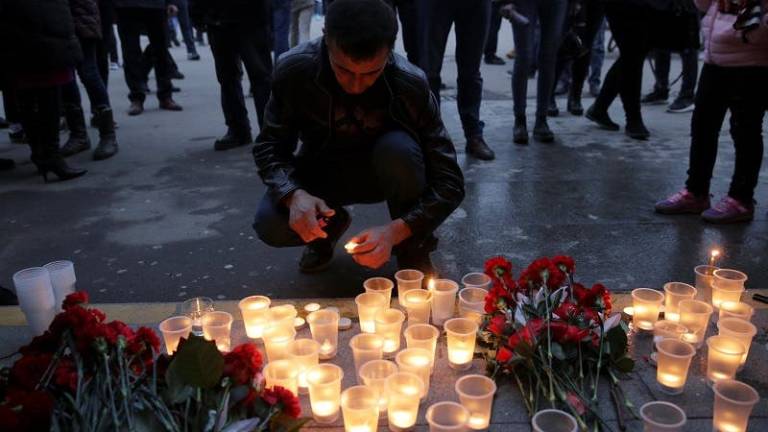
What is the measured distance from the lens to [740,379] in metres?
2.04

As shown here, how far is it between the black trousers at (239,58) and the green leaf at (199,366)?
385cm

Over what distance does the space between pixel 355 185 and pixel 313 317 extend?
2.79ft

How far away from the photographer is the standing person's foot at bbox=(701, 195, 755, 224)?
3549 millimetres

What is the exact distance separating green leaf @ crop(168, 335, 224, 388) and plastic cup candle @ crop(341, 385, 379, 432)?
0.35 metres

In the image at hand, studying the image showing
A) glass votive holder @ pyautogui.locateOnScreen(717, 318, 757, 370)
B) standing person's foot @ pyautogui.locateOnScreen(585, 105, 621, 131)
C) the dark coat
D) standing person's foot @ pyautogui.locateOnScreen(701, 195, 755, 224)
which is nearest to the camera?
glass votive holder @ pyautogui.locateOnScreen(717, 318, 757, 370)

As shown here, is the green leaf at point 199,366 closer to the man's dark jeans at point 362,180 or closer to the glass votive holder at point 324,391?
the glass votive holder at point 324,391

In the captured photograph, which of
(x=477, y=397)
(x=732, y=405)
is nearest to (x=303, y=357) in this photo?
(x=477, y=397)

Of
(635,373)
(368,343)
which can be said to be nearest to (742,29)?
(635,373)

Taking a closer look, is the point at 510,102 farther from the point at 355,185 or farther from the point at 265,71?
the point at 355,185

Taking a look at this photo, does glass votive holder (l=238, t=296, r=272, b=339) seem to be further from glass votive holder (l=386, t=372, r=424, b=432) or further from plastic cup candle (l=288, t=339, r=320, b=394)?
glass votive holder (l=386, t=372, r=424, b=432)

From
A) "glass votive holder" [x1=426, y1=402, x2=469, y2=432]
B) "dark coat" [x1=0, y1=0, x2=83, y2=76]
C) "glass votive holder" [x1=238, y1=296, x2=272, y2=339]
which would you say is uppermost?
"dark coat" [x1=0, y1=0, x2=83, y2=76]

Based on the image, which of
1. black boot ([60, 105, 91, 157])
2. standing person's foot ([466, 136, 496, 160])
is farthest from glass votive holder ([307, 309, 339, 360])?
black boot ([60, 105, 91, 157])

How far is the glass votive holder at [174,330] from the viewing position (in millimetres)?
2100

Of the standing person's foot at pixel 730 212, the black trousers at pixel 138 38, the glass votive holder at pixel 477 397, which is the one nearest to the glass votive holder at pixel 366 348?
the glass votive holder at pixel 477 397
